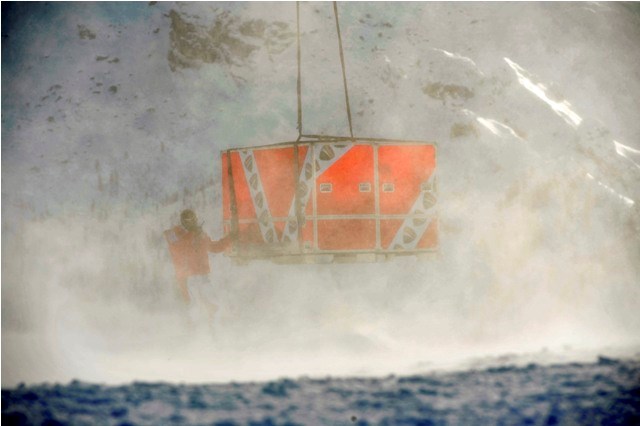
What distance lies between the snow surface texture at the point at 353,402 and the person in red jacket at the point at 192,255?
0.53m

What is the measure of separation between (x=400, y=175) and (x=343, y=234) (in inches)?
18.3

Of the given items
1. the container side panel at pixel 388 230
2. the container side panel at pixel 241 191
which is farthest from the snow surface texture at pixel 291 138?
the container side panel at pixel 388 230

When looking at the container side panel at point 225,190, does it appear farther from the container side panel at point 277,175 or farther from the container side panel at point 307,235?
the container side panel at point 307,235

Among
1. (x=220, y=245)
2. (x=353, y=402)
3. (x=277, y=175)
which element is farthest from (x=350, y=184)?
(x=353, y=402)

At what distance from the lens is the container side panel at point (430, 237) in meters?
3.56

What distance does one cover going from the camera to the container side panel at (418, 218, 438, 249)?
3.56 metres

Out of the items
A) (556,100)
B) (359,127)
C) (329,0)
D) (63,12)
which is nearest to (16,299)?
(63,12)

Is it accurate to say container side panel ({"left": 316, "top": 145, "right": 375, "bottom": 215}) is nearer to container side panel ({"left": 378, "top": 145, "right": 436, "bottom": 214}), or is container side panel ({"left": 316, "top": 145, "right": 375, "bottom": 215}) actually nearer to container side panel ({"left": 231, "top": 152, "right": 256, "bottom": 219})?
container side panel ({"left": 378, "top": 145, "right": 436, "bottom": 214})

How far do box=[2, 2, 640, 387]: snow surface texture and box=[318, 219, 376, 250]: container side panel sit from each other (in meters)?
0.24

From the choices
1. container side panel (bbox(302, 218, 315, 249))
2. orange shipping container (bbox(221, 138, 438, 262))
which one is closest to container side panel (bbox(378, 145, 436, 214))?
orange shipping container (bbox(221, 138, 438, 262))

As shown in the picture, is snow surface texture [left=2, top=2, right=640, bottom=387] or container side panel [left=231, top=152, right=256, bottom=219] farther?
snow surface texture [left=2, top=2, right=640, bottom=387]

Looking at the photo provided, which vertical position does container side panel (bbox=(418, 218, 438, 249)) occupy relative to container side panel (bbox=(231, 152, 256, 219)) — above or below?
below

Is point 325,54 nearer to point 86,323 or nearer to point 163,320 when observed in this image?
point 163,320

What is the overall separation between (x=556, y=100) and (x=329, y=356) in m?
2.08
